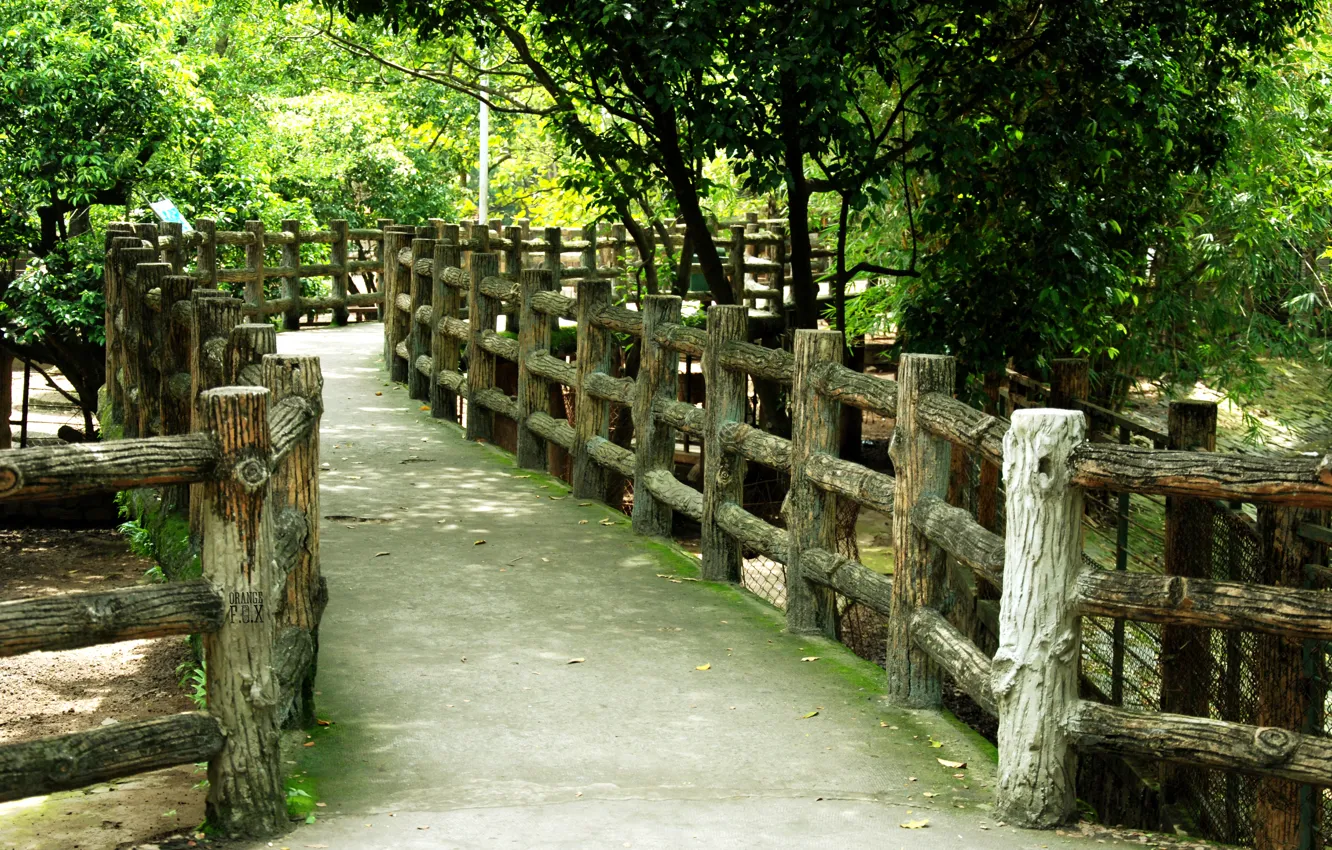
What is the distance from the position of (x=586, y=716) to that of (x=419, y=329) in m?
8.55

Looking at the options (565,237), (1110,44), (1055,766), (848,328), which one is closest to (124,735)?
(1055,766)

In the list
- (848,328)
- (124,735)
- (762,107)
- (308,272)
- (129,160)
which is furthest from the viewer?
(308,272)

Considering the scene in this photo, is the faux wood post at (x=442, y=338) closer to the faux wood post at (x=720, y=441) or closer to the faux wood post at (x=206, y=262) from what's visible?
the faux wood post at (x=206, y=262)

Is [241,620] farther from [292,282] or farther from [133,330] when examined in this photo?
[292,282]

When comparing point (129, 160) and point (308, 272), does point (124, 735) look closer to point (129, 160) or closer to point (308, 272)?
point (129, 160)

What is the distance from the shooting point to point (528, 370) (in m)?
10.5

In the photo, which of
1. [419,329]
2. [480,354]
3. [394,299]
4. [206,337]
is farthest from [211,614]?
[394,299]

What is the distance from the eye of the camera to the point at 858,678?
621cm

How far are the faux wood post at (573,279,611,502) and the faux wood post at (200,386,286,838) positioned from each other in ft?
16.9

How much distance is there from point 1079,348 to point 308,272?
12314mm

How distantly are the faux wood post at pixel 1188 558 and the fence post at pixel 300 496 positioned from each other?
326 centimetres

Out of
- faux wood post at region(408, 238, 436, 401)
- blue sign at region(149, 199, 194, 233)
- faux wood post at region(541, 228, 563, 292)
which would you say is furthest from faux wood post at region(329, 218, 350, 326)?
blue sign at region(149, 199, 194, 233)

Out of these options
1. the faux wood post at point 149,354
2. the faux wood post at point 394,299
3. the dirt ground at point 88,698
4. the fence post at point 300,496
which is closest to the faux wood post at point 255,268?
the faux wood post at point 394,299

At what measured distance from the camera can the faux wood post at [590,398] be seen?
31.3ft
